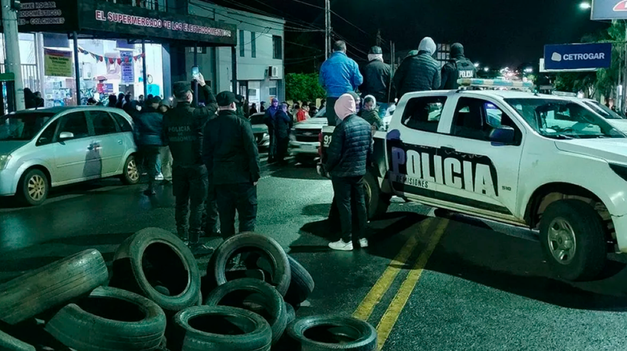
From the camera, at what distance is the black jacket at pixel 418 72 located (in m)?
10.1

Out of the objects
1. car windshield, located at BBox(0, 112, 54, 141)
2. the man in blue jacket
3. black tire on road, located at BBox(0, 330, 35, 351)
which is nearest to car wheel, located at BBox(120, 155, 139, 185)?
car windshield, located at BBox(0, 112, 54, 141)

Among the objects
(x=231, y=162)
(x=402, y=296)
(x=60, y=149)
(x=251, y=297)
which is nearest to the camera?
(x=251, y=297)

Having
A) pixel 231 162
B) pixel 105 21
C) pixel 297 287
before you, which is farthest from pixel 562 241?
pixel 105 21

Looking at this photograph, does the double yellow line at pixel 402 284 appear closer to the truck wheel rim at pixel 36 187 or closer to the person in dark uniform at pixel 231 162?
the person in dark uniform at pixel 231 162

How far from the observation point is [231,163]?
7.05 m

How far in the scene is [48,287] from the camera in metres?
4.15

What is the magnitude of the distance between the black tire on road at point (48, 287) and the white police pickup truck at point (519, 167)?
14.7 ft

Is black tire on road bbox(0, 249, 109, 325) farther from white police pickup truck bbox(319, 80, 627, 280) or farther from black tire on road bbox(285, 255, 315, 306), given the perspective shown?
white police pickup truck bbox(319, 80, 627, 280)

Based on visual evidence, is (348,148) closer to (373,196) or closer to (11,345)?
(373,196)

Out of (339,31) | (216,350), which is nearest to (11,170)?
(216,350)

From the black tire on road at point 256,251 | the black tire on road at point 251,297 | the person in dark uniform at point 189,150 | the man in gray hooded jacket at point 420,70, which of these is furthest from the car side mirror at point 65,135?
the black tire on road at point 251,297

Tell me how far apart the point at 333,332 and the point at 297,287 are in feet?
3.04

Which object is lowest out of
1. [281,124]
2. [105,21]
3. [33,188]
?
[33,188]

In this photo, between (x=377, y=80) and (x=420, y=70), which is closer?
(x=420, y=70)
